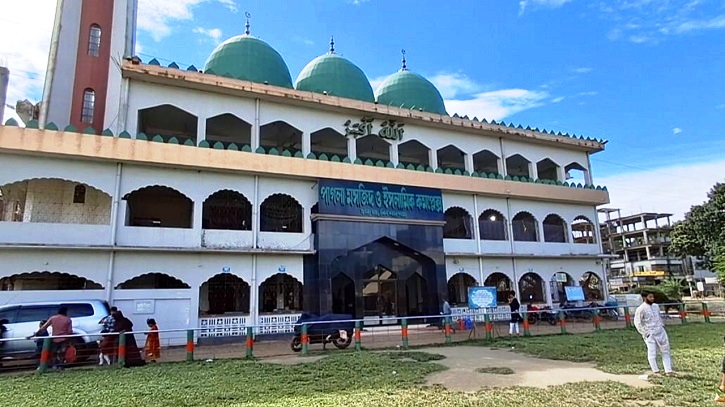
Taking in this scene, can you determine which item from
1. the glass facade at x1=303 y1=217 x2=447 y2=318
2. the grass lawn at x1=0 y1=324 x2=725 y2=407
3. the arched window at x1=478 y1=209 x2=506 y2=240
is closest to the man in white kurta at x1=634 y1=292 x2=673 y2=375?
the grass lawn at x1=0 y1=324 x2=725 y2=407

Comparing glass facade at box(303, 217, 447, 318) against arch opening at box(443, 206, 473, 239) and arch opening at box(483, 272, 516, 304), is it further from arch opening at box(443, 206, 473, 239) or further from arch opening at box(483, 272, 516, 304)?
arch opening at box(483, 272, 516, 304)

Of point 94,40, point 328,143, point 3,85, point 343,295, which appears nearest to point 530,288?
point 343,295

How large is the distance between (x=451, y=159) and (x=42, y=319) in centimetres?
1832

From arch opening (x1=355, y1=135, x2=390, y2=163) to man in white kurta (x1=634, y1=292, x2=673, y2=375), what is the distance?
43.9 feet

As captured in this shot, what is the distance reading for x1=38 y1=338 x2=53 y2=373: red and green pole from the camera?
28.5 ft

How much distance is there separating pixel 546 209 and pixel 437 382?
16.4m

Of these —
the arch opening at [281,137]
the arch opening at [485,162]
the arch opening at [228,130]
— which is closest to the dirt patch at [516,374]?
the arch opening at [281,137]

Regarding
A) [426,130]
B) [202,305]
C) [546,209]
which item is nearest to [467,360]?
[202,305]

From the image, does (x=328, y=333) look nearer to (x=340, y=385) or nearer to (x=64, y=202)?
(x=340, y=385)

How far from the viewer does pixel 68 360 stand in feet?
30.8

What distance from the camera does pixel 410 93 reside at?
72.7 ft

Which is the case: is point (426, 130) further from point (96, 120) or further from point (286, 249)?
point (96, 120)

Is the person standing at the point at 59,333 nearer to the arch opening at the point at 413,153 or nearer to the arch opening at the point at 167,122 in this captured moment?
the arch opening at the point at 167,122

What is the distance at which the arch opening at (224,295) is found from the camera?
16.1m
